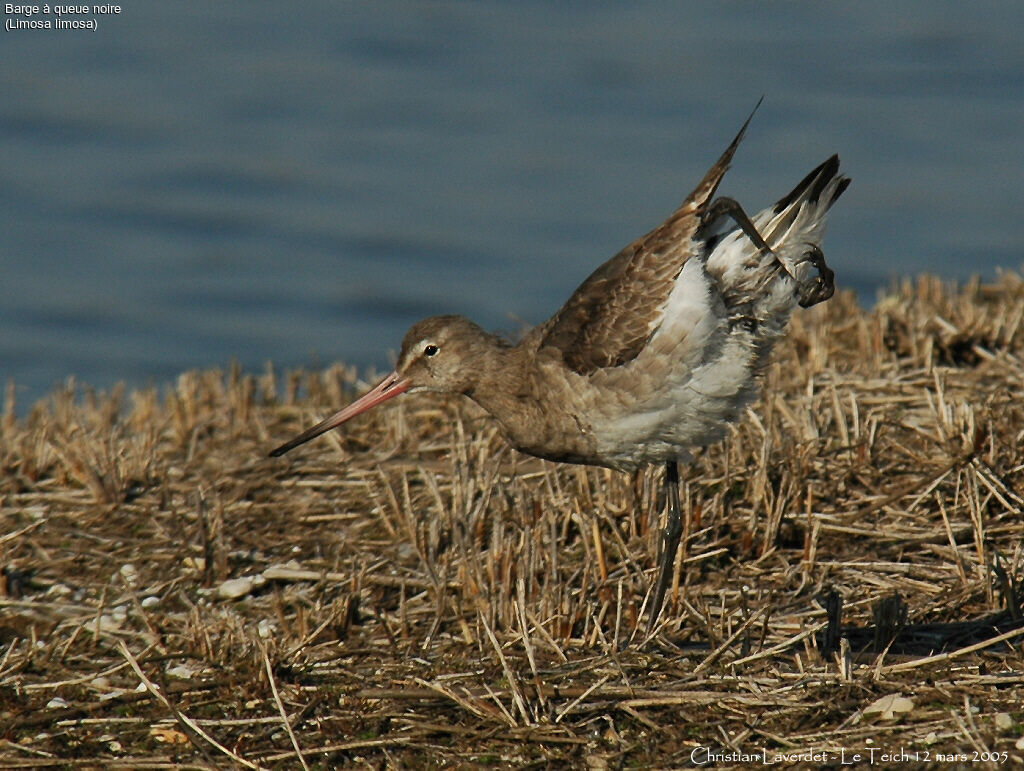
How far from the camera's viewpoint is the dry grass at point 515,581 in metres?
4.27

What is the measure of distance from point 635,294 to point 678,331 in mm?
238

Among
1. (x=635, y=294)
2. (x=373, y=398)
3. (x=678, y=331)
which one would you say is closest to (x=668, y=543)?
(x=678, y=331)

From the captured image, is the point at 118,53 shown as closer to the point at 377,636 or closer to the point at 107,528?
the point at 107,528

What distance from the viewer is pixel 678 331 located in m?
4.92

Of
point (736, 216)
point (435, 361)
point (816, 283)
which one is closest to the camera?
point (736, 216)

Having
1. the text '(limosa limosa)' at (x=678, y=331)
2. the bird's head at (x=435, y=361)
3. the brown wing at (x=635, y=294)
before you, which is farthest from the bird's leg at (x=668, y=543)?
the bird's head at (x=435, y=361)

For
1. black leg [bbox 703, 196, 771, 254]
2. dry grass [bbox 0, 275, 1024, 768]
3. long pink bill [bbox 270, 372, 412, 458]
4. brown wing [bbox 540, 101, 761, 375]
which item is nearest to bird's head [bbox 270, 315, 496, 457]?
long pink bill [bbox 270, 372, 412, 458]

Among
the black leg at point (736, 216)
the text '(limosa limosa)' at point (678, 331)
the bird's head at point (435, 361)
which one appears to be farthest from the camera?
the bird's head at point (435, 361)

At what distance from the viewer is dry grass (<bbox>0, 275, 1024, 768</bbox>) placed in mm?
4266

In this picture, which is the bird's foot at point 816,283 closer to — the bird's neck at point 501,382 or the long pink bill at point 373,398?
the bird's neck at point 501,382

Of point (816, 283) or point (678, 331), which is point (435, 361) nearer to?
point (678, 331)

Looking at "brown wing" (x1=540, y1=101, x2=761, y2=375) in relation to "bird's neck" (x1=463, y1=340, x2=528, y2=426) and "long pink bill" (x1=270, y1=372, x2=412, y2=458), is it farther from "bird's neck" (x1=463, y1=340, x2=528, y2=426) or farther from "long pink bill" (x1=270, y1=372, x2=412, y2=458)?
"long pink bill" (x1=270, y1=372, x2=412, y2=458)

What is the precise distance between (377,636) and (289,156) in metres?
9.71

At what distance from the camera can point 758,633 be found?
495 cm
